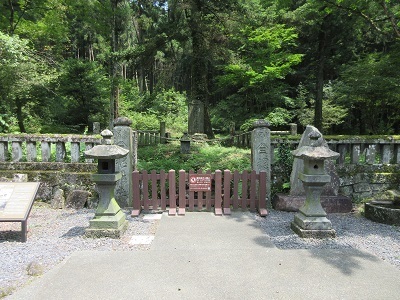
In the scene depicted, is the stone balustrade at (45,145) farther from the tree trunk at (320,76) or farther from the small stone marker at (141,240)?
the tree trunk at (320,76)

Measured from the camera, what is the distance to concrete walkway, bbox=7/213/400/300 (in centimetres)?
308

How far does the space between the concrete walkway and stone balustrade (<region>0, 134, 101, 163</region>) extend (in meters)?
3.37

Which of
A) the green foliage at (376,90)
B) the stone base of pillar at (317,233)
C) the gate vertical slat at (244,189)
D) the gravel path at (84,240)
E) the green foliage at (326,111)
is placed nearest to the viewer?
the gravel path at (84,240)

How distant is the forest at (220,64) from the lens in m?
11.9

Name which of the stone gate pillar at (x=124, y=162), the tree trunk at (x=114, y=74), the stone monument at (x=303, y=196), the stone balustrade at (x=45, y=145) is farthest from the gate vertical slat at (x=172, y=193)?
the tree trunk at (x=114, y=74)

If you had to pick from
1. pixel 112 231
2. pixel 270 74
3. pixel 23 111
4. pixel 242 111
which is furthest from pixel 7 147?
pixel 242 111

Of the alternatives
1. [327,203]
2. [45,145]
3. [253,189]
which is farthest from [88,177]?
[327,203]

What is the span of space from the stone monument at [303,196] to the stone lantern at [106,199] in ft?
11.3

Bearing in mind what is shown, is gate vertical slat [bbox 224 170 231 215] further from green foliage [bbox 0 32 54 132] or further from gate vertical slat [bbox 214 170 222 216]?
green foliage [bbox 0 32 54 132]

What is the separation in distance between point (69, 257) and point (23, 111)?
14.3 m

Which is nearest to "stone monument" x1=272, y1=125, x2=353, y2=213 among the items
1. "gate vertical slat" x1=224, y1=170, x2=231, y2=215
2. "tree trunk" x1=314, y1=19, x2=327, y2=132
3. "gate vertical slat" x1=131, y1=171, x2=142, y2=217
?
"gate vertical slat" x1=224, y1=170, x2=231, y2=215

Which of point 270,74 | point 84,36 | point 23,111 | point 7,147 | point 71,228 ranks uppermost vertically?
point 84,36

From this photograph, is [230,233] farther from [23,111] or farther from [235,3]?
[23,111]

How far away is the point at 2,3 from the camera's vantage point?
13.7 meters
